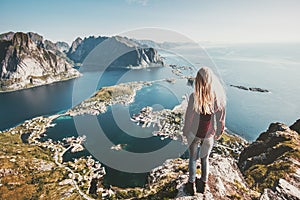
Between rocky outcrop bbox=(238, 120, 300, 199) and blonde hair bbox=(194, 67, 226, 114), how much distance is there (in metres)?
3.55

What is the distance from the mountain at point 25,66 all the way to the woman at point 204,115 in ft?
587

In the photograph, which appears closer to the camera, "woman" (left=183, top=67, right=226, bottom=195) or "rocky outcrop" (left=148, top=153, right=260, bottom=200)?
"woman" (left=183, top=67, right=226, bottom=195)

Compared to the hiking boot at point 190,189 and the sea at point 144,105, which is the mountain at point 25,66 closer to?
the sea at point 144,105

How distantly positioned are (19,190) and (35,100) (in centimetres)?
9609

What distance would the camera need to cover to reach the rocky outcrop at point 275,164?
760 centimetres

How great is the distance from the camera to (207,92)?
4141 millimetres

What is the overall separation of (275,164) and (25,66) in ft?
650

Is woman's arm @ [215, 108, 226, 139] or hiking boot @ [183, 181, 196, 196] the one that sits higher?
woman's arm @ [215, 108, 226, 139]

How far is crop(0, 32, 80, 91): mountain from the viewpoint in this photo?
160175 millimetres

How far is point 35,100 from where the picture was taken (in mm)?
119938

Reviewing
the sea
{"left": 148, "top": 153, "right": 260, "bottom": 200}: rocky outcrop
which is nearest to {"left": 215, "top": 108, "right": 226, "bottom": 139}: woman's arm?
{"left": 148, "top": 153, "right": 260, "bottom": 200}: rocky outcrop

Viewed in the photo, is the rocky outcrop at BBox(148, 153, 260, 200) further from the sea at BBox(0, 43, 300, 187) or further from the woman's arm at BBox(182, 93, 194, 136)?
the sea at BBox(0, 43, 300, 187)

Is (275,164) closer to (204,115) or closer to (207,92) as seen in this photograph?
(204,115)

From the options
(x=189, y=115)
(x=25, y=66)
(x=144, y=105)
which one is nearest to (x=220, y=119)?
(x=189, y=115)
